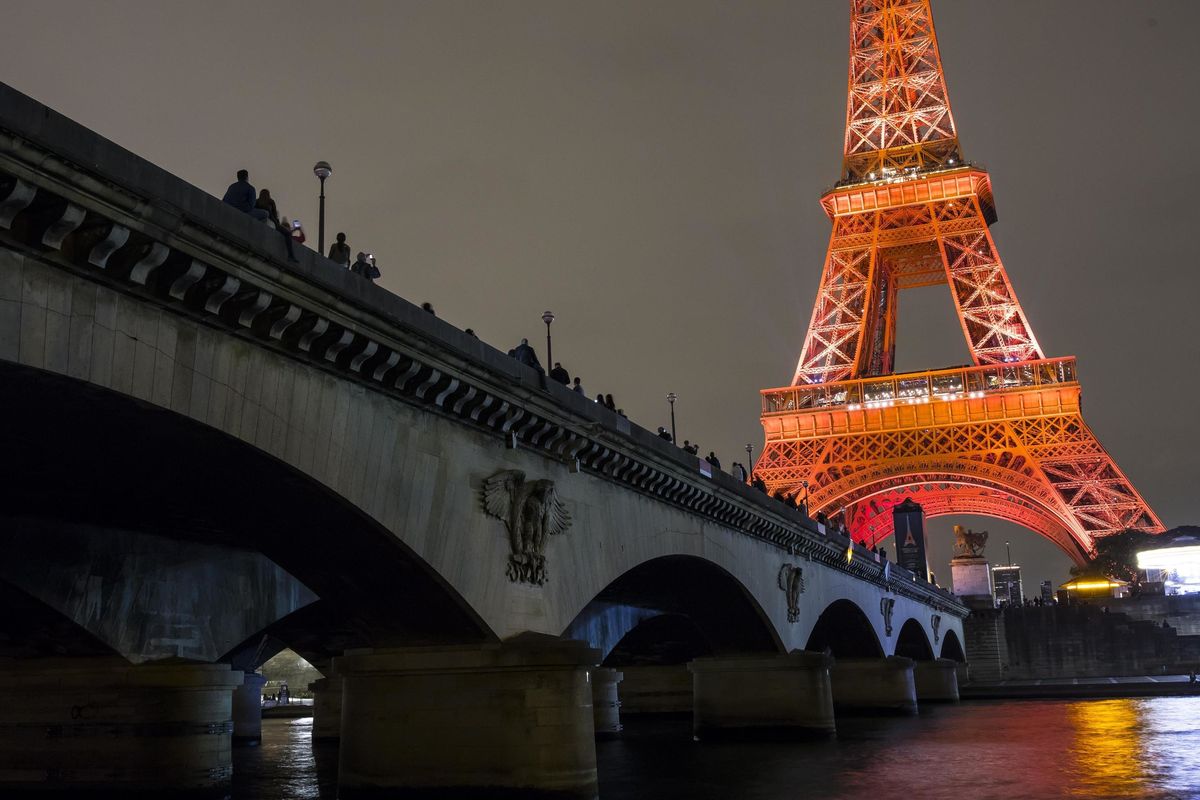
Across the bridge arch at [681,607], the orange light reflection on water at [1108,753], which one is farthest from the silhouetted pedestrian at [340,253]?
the orange light reflection on water at [1108,753]

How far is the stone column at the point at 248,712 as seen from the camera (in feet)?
153

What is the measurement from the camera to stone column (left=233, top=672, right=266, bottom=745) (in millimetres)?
46656

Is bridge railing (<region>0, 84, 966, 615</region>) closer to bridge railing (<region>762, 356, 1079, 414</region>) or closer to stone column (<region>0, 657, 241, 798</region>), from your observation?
stone column (<region>0, 657, 241, 798</region>)

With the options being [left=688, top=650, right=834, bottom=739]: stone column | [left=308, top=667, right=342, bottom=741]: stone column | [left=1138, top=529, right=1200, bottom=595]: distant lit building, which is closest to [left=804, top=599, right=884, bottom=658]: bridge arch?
[left=688, top=650, right=834, bottom=739]: stone column

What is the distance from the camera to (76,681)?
2325 centimetres

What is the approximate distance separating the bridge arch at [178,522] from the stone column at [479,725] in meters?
0.59

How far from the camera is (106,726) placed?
75.7ft

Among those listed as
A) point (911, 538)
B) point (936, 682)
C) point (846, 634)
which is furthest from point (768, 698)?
point (911, 538)

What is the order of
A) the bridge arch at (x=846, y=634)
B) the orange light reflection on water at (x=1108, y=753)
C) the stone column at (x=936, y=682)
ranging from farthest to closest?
the stone column at (x=936, y=682)
the bridge arch at (x=846, y=634)
the orange light reflection on water at (x=1108, y=753)

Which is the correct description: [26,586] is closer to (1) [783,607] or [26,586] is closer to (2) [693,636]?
(1) [783,607]

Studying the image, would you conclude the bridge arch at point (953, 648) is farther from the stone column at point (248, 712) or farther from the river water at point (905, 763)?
the stone column at point (248, 712)

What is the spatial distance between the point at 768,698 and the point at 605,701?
10.7m

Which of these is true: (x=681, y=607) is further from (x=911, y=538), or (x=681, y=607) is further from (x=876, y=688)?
(x=911, y=538)

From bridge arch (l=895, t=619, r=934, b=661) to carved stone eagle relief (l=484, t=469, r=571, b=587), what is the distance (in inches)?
1975
